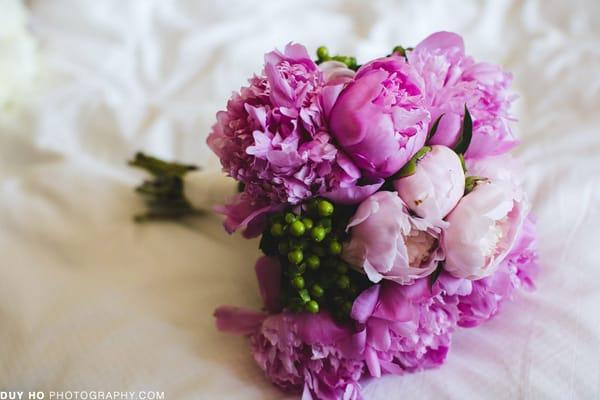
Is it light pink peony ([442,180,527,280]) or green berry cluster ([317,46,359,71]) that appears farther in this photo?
green berry cluster ([317,46,359,71])

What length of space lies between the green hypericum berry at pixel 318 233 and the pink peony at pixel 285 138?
3 cm

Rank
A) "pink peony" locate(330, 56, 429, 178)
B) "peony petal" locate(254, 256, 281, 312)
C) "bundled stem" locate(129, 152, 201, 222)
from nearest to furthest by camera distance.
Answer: "pink peony" locate(330, 56, 429, 178) < "peony petal" locate(254, 256, 281, 312) < "bundled stem" locate(129, 152, 201, 222)

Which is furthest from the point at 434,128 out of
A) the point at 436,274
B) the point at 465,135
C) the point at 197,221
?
the point at 197,221

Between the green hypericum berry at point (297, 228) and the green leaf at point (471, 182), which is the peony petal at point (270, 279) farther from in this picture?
the green leaf at point (471, 182)

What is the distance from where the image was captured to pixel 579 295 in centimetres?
59

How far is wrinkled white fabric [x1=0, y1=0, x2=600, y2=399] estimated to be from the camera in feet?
1.89

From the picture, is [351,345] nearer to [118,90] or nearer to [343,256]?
[343,256]

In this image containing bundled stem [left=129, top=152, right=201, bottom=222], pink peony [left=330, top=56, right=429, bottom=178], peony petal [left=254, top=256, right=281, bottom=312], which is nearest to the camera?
pink peony [left=330, top=56, right=429, bottom=178]

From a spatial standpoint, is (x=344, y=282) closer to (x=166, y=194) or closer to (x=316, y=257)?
(x=316, y=257)

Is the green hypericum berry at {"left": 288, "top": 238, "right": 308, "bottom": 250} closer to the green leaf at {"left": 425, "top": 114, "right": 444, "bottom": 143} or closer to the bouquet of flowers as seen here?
the bouquet of flowers

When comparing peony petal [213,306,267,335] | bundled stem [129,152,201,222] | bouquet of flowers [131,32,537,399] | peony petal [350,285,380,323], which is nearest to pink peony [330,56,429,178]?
bouquet of flowers [131,32,537,399]

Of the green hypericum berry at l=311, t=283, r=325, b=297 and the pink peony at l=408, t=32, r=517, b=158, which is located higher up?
the pink peony at l=408, t=32, r=517, b=158

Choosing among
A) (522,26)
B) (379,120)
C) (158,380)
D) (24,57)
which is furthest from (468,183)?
(24,57)

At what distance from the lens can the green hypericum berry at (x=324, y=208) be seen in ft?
1.57
